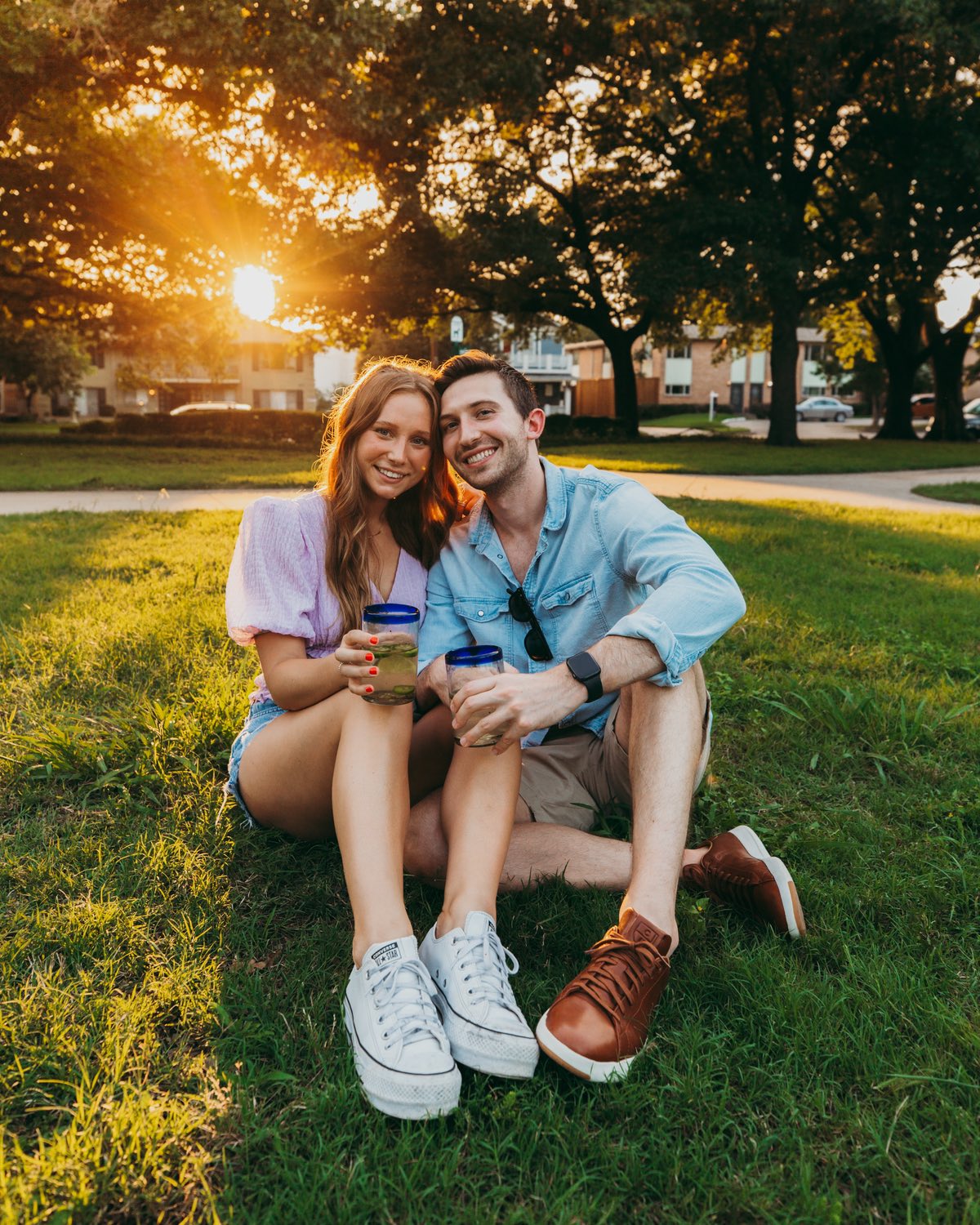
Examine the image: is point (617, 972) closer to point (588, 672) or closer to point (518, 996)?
point (518, 996)

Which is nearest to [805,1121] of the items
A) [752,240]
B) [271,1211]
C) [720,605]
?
[271,1211]

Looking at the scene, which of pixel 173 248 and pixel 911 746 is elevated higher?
pixel 173 248

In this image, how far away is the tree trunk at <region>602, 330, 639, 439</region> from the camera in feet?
88.9

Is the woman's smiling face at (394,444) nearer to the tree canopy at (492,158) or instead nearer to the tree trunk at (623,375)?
the tree canopy at (492,158)

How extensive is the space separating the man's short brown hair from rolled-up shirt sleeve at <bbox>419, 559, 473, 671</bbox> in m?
0.54

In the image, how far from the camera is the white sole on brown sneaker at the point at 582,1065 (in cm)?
188

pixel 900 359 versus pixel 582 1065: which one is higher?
pixel 900 359

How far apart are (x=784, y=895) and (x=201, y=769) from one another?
6.62ft

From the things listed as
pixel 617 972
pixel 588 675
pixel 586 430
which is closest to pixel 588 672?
pixel 588 675

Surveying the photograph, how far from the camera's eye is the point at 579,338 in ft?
234

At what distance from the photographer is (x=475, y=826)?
2.38 metres

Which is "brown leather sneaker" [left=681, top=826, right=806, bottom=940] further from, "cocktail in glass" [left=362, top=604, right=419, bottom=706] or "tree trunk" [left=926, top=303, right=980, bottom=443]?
"tree trunk" [left=926, top=303, right=980, bottom=443]

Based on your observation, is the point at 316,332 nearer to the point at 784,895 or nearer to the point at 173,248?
the point at 173,248

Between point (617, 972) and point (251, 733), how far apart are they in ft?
4.28
